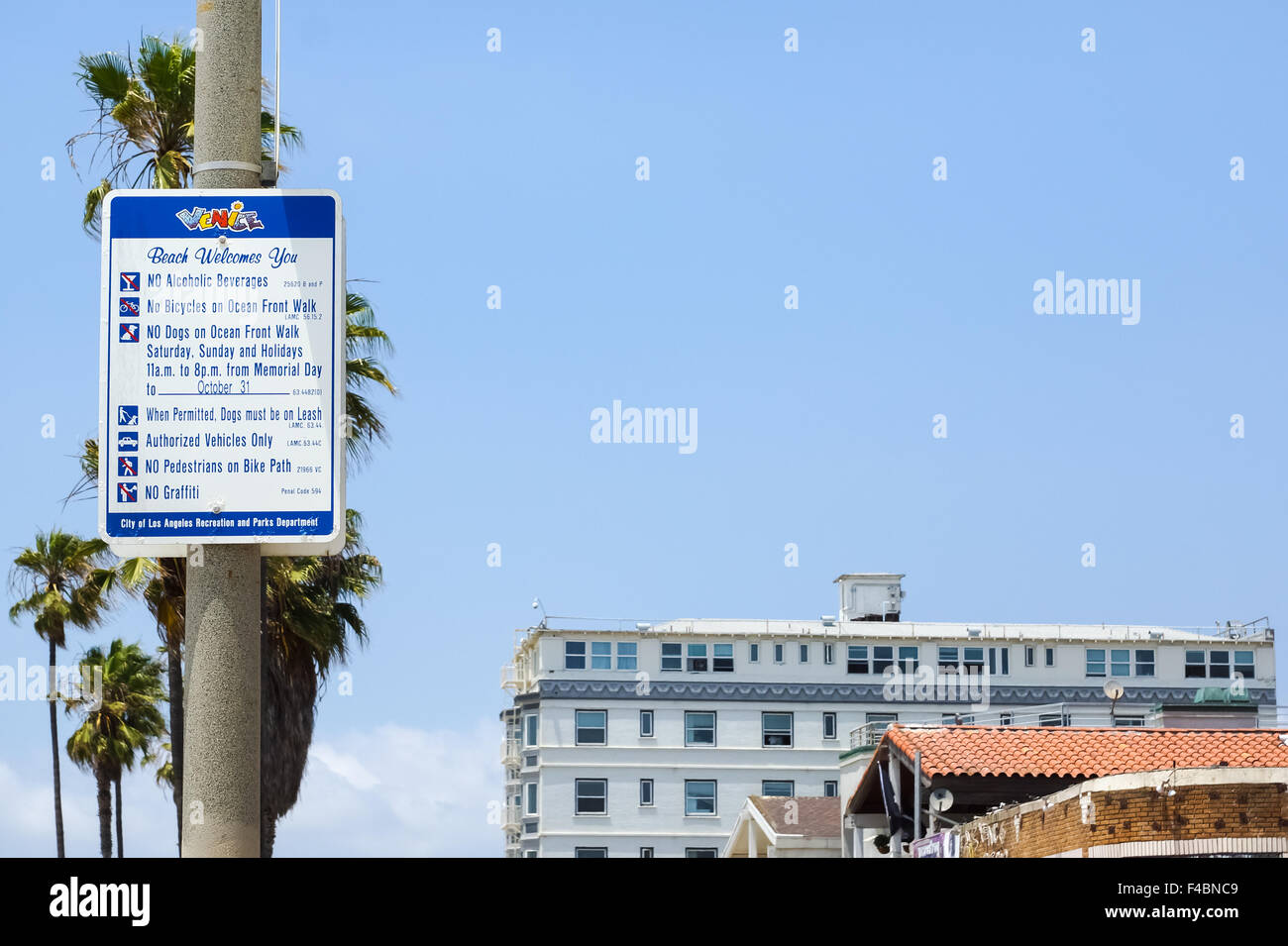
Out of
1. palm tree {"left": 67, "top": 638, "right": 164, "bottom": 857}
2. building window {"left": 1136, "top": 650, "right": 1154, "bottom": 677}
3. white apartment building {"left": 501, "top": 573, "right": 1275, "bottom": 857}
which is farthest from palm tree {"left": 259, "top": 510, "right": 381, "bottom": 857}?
building window {"left": 1136, "top": 650, "right": 1154, "bottom": 677}

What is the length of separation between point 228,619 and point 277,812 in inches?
925

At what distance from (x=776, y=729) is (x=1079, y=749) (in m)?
62.1

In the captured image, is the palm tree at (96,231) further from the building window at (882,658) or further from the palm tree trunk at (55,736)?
the building window at (882,658)

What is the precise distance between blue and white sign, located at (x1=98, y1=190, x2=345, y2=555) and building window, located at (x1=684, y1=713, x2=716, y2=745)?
93.5 m

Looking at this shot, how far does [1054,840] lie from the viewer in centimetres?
2738

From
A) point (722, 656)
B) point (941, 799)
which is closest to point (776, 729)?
point (722, 656)

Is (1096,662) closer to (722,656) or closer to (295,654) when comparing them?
(722,656)

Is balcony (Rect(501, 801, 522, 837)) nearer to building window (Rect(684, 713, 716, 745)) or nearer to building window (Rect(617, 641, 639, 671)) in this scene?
building window (Rect(617, 641, 639, 671))

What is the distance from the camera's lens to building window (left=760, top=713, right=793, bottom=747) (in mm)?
98500

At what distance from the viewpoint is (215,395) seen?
5816mm

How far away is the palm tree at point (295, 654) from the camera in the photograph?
86.9 ft
